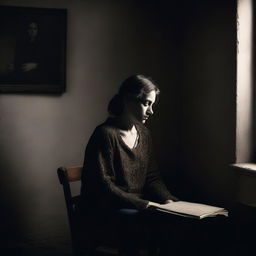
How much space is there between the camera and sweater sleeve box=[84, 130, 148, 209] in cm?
194

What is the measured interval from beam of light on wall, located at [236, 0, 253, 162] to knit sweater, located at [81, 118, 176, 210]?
555 millimetres

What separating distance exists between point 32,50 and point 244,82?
4.64 ft

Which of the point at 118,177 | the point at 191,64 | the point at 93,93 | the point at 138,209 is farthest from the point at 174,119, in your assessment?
the point at 138,209

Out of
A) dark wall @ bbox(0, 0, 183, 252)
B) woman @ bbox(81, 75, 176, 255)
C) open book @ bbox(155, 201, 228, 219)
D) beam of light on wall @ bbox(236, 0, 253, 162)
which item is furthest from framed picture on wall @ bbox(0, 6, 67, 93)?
open book @ bbox(155, 201, 228, 219)

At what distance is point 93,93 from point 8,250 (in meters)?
1.24

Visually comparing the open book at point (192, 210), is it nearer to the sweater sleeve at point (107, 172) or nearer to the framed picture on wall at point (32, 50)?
the sweater sleeve at point (107, 172)

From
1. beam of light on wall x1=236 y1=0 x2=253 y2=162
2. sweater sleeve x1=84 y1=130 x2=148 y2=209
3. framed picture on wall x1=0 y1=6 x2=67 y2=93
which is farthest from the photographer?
framed picture on wall x1=0 y1=6 x2=67 y2=93

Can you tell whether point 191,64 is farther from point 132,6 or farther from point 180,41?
point 132,6

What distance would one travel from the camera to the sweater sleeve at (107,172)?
194 centimetres

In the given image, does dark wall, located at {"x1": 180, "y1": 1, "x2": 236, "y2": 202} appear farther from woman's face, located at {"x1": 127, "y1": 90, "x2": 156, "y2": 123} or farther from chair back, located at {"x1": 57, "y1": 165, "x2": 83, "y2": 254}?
chair back, located at {"x1": 57, "y1": 165, "x2": 83, "y2": 254}

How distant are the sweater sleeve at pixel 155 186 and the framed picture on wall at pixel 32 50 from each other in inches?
38.7

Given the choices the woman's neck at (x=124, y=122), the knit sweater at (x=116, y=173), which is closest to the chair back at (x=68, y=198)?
the knit sweater at (x=116, y=173)

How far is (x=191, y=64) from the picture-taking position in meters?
3.07

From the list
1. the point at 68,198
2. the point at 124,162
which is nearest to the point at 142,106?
the point at 124,162
